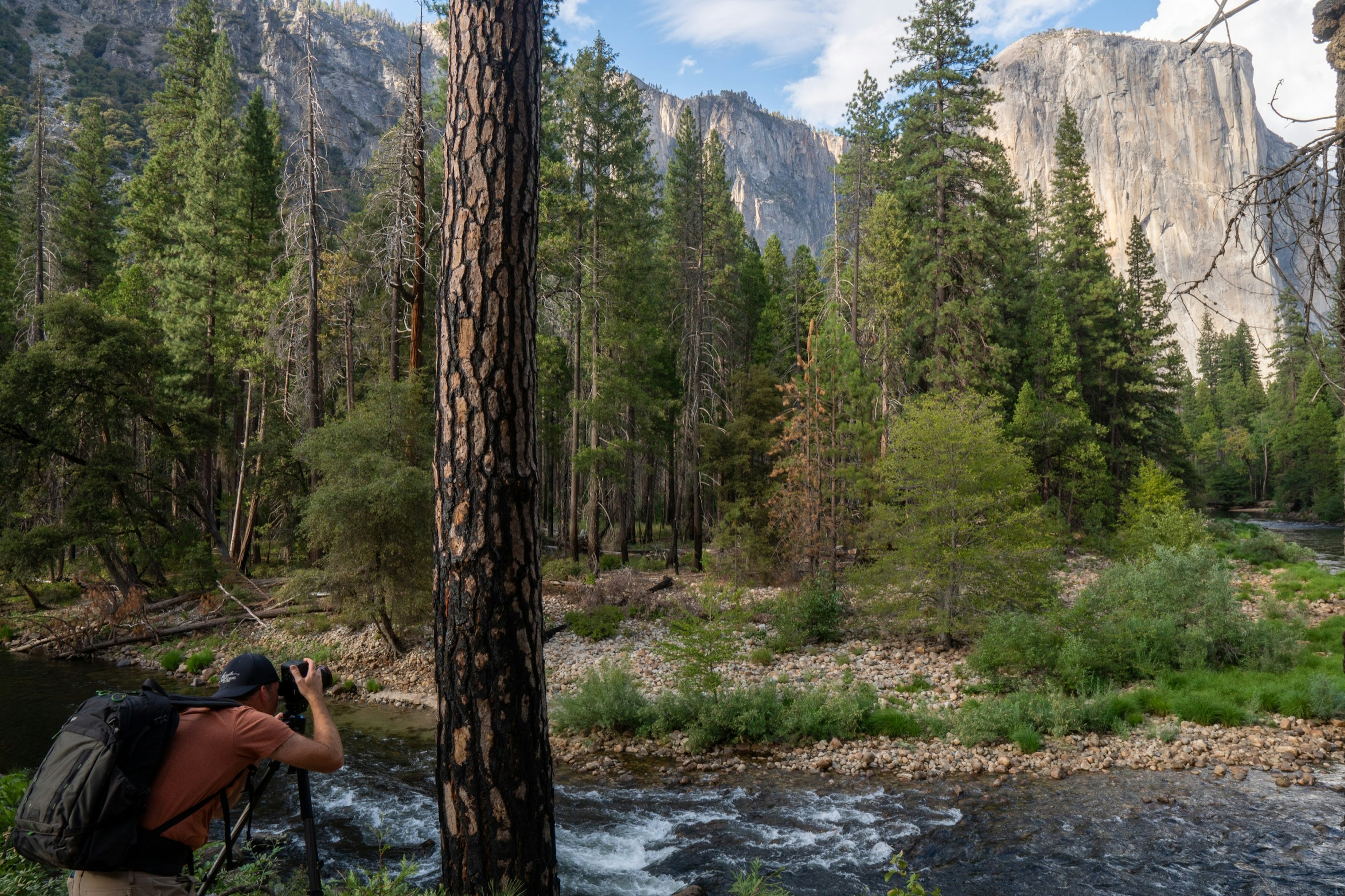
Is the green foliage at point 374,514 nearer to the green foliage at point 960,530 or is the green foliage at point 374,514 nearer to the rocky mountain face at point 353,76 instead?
the rocky mountain face at point 353,76

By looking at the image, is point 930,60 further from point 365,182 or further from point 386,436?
point 386,436

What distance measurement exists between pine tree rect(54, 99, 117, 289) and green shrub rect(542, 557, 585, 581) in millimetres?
19847

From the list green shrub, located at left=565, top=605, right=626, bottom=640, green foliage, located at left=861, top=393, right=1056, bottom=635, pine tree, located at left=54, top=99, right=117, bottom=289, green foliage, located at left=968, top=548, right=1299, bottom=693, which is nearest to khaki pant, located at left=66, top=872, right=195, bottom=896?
green foliage, located at left=968, top=548, right=1299, bottom=693

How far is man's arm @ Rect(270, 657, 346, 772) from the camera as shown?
2617 millimetres

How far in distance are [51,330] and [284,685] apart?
16758mm

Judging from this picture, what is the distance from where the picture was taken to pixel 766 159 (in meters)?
166

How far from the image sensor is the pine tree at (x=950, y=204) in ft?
65.5

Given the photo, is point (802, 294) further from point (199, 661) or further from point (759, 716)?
point (199, 661)

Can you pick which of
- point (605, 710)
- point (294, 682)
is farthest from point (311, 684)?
point (605, 710)

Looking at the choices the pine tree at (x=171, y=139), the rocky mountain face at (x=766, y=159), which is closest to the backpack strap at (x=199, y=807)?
the pine tree at (x=171, y=139)

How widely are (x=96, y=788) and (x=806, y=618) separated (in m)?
12.3

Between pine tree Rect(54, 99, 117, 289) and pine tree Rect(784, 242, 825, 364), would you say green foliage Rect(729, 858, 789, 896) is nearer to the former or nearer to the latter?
pine tree Rect(784, 242, 825, 364)

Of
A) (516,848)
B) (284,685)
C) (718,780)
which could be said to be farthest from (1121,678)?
(284,685)

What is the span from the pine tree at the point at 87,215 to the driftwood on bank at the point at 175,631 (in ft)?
50.6
